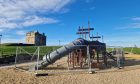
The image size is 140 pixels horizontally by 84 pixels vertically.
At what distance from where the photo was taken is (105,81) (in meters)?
16.5

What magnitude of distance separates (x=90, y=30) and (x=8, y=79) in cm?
1477

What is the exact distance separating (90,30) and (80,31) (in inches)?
47.6

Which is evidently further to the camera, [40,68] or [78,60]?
[78,60]

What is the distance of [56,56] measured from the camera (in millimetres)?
22641

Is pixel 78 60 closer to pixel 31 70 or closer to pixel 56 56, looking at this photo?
pixel 56 56

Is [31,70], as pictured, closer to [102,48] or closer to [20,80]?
[20,80]

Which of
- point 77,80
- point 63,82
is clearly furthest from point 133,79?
point 63,82

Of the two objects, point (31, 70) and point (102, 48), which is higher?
point (102, 48)

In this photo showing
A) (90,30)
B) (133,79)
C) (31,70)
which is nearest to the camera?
(133,79)

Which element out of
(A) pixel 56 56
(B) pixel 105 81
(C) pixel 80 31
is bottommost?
(B) pixel 105 81

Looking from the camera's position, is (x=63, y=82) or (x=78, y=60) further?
(x=78, y=60)

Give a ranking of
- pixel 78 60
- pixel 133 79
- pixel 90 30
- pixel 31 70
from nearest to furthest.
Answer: pixel 133 79 → pixel 31 70 → pixel 78 60 → pixel 90 30

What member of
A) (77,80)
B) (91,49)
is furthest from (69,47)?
(77,80)

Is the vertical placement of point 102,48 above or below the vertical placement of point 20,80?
above
